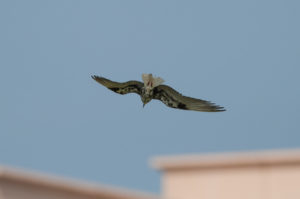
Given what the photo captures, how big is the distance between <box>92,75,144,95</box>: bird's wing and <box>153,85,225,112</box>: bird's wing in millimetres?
1723

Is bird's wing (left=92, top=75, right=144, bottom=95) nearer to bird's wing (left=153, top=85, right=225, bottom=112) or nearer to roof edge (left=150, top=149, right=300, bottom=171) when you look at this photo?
bird's wing (left=153, top=85, right=225, bottom=112)

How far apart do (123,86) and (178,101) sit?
14.0ft

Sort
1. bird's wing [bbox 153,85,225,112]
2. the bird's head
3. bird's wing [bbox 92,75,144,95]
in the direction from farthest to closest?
bird's wing [bbox 92,75,144,95] < the bird's head < bird's wing [bbox 153,85,225,112]

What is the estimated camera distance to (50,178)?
91.5 ft

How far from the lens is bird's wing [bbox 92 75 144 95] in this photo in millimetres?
48156

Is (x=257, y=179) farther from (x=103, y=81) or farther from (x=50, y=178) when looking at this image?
(x=103, y=81)

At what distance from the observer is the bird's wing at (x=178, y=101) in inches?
1746

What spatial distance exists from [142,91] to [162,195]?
18888 millimetres

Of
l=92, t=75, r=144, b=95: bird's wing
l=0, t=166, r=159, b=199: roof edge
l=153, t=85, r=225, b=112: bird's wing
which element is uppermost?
l=92, t=75, r=144, b=95: bird's wing

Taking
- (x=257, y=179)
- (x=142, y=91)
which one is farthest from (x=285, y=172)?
(x=142, y=91)

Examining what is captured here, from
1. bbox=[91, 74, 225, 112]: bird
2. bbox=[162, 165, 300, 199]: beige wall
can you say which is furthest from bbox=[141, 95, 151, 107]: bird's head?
bbox=[162, 165, 300, 199]: beige wall

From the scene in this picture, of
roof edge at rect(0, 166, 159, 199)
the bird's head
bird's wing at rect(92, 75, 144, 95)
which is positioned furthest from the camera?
bird's wing at rect(92, 75, 144, 95)

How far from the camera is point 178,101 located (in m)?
45.6

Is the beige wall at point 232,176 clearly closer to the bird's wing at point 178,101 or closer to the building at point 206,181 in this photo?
the building at point 206,181
